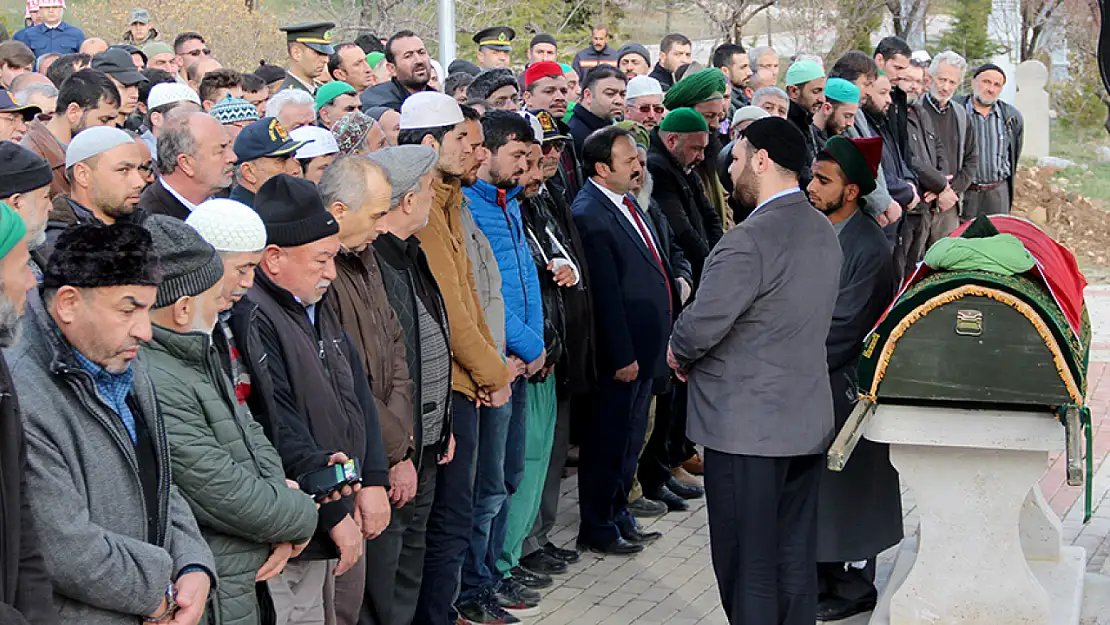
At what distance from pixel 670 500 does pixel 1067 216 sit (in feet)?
41.4

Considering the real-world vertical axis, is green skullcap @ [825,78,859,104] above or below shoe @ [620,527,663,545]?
above

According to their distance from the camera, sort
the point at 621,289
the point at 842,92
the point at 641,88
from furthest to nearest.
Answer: the point at 842,92 → the point at 641,88 → the point at 621,289

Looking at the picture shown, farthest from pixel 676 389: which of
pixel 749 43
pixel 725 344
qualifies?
pixel 749 43

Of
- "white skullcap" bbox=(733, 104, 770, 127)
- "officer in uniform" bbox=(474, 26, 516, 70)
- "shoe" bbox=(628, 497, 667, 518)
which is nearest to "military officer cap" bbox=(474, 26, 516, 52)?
"officer in uniform" bbox=(474, 26, 516, 70)

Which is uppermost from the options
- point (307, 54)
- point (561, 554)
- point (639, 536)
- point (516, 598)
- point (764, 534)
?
point (307, 54)

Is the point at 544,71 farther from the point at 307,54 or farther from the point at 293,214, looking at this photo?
the point at 293,214

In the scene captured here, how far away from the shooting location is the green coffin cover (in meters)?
5.56

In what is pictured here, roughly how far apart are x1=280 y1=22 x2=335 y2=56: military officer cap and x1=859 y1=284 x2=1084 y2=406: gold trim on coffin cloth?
17.4ft

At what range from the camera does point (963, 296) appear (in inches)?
223

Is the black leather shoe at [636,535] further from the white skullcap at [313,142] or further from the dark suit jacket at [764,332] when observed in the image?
the white skullcap at [313,142]

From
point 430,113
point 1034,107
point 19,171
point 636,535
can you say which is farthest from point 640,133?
point 1034,107

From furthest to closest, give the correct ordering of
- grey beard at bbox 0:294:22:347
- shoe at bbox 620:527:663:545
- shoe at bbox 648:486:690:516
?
1. shoe at bbox 648:486:690:516
2. shoe at bbox 620:527:663:545
3. grey beard at bbox 0:294:22:347

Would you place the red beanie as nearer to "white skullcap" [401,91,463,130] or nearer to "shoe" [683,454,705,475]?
"shoe" [683,454,705,475]

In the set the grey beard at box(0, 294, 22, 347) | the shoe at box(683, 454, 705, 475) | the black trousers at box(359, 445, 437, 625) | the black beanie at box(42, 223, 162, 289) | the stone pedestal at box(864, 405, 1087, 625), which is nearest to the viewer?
the grey beard at box(0, 294, 22, 347)
